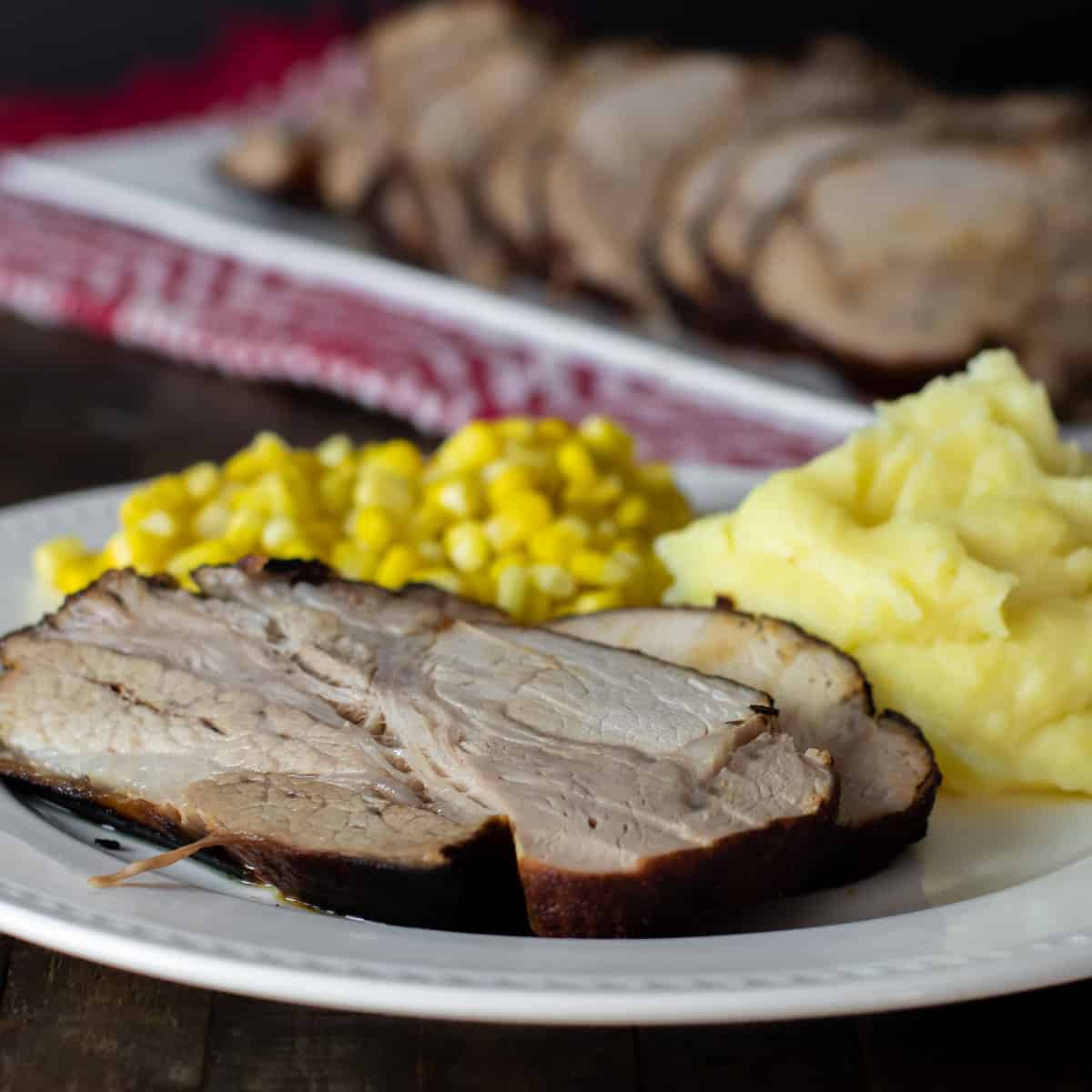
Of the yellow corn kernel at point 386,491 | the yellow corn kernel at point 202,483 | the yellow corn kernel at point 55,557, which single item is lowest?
the yellow corn kernel at point 55,557

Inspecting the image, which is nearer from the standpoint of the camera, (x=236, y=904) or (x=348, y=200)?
(x=236, y=904)

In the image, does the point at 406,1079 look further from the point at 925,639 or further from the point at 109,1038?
the point at 925,639

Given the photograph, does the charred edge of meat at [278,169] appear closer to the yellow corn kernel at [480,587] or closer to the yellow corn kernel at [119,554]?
the yellow corn kernel at [119,554]

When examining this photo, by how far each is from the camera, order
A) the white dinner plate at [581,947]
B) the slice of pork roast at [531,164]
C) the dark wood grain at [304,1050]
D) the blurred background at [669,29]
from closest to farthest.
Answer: the white dinner plate at [581,947], the dark wood grain at [304,1050], the slice of pork roast at [531,164], the blurred background at [669,29]

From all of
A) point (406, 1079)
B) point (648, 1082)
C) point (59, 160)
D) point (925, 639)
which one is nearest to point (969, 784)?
point (925, 639)

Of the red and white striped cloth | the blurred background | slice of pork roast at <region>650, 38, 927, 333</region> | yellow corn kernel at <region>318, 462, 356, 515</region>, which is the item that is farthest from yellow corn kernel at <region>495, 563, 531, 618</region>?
the blurred background

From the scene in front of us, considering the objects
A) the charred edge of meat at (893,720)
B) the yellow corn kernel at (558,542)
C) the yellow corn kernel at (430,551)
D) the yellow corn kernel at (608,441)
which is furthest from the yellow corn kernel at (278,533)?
the charred edge of meat at (893,720)

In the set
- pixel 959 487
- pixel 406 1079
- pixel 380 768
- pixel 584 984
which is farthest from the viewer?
pixel 959 487
